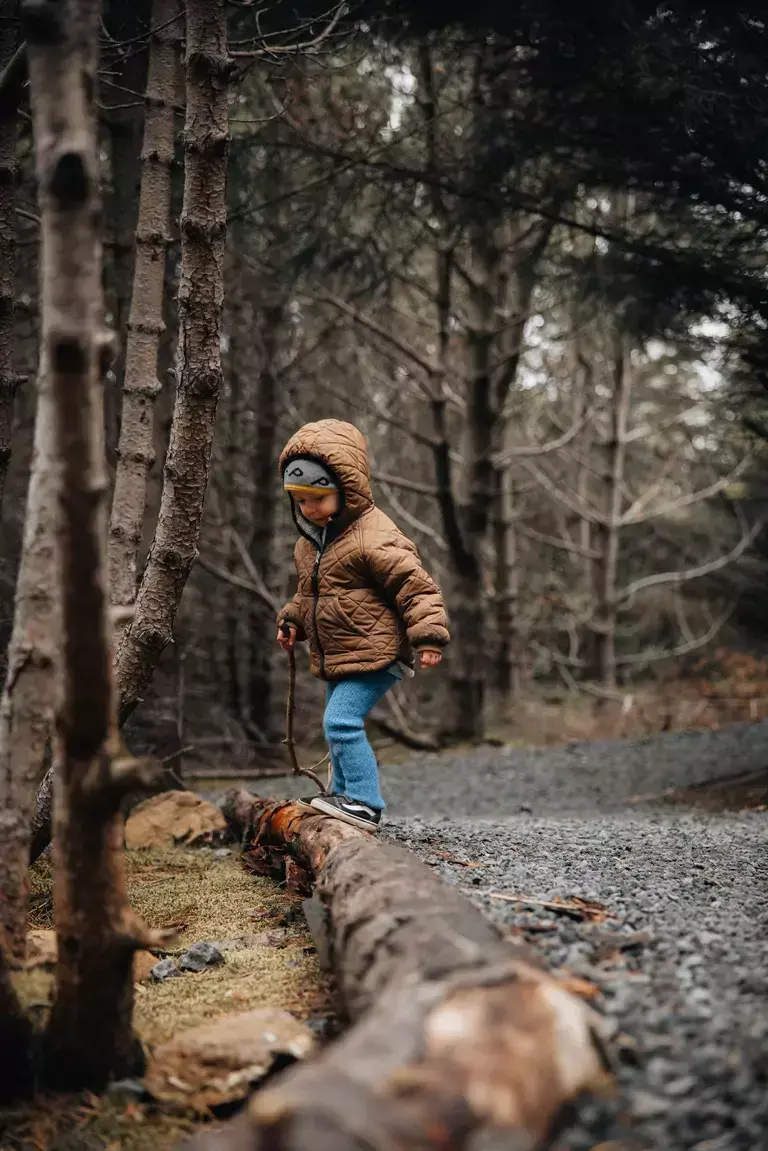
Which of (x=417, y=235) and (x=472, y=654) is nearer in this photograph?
(x=417, y=235)

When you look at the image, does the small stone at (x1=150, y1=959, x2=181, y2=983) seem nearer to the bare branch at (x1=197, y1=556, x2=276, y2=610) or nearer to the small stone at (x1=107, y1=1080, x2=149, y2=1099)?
the small stone at (x1=107, y1=1080, x2=149, y2=1099)

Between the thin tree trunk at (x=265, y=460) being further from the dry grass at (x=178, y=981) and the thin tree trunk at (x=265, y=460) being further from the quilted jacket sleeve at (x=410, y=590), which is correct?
the quilted jacket sleeve at (x=410, y=590)

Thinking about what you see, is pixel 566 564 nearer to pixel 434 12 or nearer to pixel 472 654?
pixel 472 654

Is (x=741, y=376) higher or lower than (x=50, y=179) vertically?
higher

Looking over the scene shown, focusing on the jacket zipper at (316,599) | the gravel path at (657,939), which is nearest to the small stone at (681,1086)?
the gravel path at (657,939)

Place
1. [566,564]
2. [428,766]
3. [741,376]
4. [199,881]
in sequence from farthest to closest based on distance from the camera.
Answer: [566,564] < [428,766] < [741,376] < [199,881]

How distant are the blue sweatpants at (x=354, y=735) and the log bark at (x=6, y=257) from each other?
5.99 ft

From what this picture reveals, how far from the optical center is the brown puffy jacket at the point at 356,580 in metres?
4.35

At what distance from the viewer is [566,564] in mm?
21766

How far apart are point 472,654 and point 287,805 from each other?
6659 millimetres

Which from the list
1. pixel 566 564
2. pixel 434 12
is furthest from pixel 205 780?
pixel 566 564

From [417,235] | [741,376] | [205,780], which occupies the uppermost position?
[417,235]

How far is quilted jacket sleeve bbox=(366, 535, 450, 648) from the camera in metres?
4.17

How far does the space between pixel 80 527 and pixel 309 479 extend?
239 centimetres
